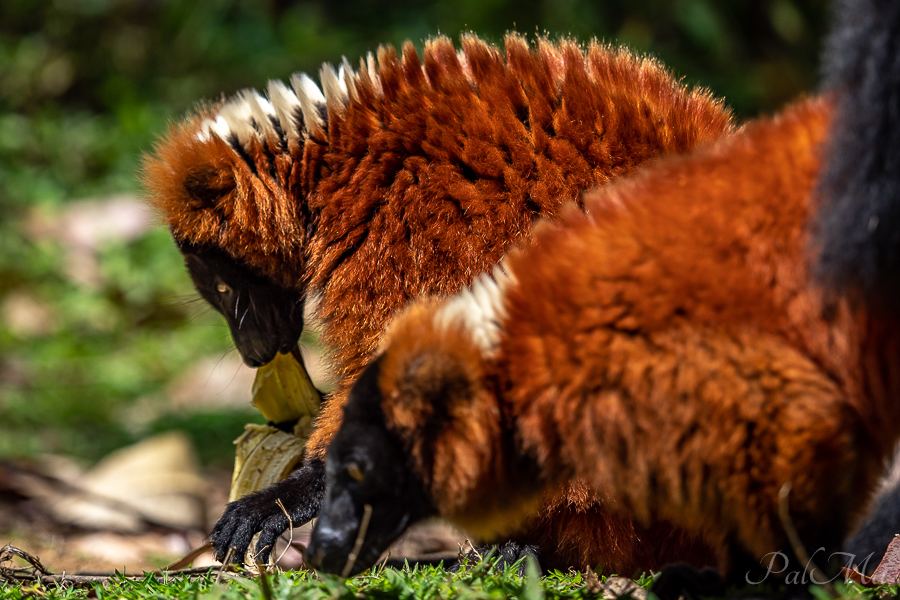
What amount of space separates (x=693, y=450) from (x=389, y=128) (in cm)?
184

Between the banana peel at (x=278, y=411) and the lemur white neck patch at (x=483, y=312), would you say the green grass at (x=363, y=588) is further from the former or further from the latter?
the banana peel at (x=278, y=411)

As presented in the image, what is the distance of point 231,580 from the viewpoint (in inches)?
110

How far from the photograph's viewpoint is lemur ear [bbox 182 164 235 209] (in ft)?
12.3

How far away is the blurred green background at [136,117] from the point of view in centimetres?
777

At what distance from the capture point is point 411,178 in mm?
3406

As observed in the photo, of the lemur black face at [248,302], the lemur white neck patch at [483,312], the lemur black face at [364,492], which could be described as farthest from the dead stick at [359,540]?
the lemur black face at [248,302]

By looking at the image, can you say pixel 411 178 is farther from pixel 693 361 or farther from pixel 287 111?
pixel 693 361

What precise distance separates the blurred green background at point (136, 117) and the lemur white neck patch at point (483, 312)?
4.58 meters

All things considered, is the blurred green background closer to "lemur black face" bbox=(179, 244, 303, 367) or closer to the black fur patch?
"lemur black face" bbox=(179, 244, 303, 367)

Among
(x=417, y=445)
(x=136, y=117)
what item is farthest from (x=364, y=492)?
(x=136, y=117)

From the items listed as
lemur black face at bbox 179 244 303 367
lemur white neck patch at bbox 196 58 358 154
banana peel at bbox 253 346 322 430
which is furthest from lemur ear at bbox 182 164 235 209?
banana peel at bbox 253 346 322 430

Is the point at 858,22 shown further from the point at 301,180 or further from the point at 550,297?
the point at 301,180

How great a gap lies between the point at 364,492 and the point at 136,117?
9.30 m

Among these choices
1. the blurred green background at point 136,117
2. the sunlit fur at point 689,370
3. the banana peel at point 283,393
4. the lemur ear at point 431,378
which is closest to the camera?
the sunlit fur at point 689,370
